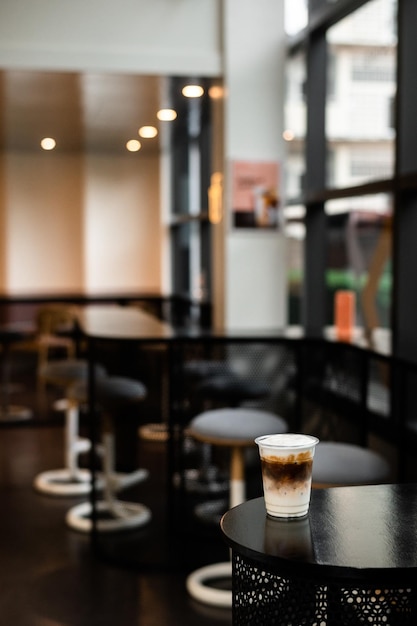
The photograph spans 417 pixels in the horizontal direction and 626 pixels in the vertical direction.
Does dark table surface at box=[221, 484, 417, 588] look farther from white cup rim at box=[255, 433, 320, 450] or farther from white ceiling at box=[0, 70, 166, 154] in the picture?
white ceiling at box=[0, 70, 166, 154]

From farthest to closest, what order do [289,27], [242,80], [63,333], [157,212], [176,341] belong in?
[157,212] < [63,333] < [289,27] < [242,80] < [176,341]

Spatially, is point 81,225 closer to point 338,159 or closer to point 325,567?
point 338,159

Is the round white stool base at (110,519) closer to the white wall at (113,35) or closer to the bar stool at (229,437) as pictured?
the bar stool at (229,437)

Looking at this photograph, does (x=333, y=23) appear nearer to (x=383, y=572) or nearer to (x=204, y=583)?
(x=204, y=583)

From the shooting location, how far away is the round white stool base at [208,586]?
345 cm

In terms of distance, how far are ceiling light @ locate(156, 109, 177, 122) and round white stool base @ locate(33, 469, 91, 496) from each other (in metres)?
2.32

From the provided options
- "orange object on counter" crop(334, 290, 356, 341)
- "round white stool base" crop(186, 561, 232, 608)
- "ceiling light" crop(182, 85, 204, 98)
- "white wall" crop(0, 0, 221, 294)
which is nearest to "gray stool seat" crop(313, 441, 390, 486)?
"round white stool base" crop(186, 561, 232, 608)

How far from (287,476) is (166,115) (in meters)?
4.47

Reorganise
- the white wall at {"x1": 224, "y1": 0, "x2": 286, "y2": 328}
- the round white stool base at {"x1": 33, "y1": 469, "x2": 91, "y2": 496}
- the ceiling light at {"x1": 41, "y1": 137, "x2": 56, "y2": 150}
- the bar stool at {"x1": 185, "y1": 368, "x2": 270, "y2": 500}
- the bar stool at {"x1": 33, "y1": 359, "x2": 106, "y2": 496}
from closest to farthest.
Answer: the bar stool at {"x1": 185, "y1": 368, "x2": 270, "y2": 500} < the white wall at {"x1": 224, "y1": 0, "x2": 286, "y2": 328} < the bar stool at {"x1": 33, "y1": 359, "x2": 106, "y2": 496} < the round white stool base at {"x1": 33, "y1": 469, "x2": 91, "y2": 496} < the ceiling light at {"x1": 41, "y1": 137, "x2": 56, "y2": 150}

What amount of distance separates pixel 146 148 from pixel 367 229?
364 centimetres

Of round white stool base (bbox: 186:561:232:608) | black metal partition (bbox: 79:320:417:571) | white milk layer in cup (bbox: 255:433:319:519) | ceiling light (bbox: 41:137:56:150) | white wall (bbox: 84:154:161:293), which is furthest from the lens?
white wall (bbox: 84:154:161:293)

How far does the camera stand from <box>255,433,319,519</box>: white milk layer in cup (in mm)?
1664

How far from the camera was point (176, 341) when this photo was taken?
394 centimetres

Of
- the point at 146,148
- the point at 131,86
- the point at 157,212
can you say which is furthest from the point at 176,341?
the point at 157,212
